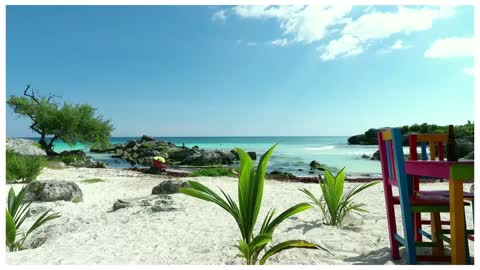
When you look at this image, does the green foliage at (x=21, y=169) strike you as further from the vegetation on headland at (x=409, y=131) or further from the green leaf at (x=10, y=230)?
the vegetation on headland at (x=409, y=131)

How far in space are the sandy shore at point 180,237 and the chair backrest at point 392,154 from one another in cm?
70

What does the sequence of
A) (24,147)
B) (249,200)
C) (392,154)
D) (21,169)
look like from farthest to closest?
(24,147)
(21,169)
(392,154)
(249,200)

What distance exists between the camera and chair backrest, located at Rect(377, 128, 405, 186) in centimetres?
300

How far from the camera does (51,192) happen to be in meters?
7.20

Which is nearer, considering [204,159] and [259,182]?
[259,182]

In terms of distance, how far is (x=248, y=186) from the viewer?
10.0 ft

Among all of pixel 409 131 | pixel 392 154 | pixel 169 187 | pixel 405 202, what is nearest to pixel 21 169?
pixel 169 187

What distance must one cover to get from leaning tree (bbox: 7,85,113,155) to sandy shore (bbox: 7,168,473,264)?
19.8m

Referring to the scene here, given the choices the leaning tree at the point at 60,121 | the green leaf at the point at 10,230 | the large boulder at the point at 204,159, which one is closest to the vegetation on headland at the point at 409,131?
the large boulder at the point at 204,159

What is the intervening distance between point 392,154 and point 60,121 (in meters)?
24.5

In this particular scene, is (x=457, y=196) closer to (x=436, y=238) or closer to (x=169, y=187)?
(x=436, y=238)

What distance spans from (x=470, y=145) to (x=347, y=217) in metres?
18.8

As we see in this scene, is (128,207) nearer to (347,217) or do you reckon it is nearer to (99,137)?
(347,217)

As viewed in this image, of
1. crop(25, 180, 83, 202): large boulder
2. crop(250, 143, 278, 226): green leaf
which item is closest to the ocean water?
crop(250, 143, 278, 226): green leaf
